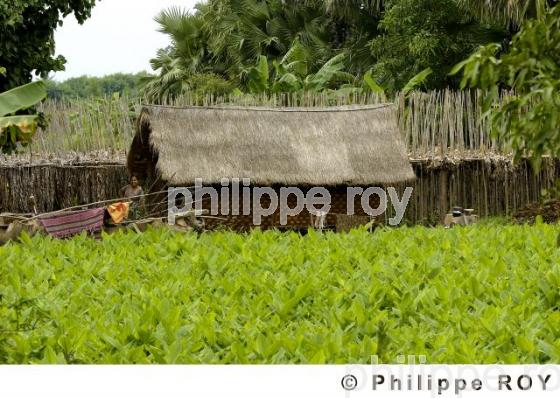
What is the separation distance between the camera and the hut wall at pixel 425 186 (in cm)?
2064

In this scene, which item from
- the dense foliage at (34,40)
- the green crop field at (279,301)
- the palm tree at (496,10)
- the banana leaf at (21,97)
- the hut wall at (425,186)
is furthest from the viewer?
the palm tree at (496,10)

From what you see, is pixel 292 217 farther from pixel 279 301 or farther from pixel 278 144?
pixel 279 301

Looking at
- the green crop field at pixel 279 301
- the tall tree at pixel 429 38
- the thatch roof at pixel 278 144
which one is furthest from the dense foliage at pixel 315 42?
the green crop field at pixel 279 301

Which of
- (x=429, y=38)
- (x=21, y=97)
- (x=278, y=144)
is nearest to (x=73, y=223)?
(x=21, y=97)

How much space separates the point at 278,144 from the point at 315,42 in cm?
1371

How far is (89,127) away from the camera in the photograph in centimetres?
2120

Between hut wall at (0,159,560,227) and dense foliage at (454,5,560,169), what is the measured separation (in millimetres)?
14698

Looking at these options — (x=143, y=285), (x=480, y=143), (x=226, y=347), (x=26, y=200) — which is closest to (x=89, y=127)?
(x=26, y=200)

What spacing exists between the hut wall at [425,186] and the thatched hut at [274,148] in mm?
692

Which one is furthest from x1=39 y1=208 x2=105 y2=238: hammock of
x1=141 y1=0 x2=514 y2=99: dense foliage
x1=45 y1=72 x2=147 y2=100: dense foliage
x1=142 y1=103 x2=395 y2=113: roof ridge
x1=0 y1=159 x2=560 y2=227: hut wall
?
x1=45 y1=72 x2=147 y2=100: dense foliage

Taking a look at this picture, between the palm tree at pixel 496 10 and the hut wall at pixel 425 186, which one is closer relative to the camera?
the hut wall at pixel 425 186

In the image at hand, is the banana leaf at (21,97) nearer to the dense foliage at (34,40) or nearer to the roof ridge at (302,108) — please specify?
the dense foliage at (34,40)

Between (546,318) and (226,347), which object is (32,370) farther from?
(546,318)

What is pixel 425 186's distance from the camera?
21.4 metres
